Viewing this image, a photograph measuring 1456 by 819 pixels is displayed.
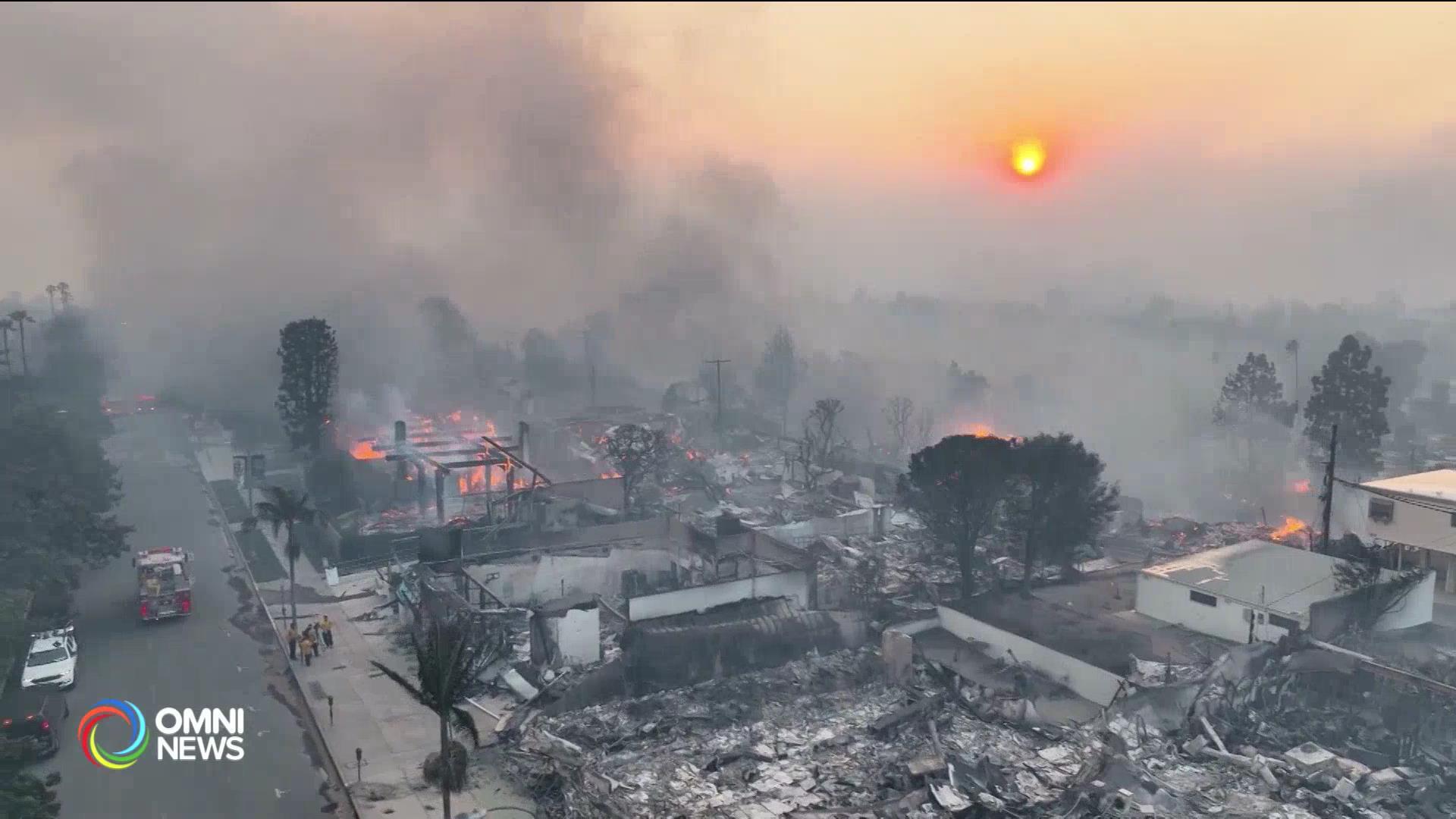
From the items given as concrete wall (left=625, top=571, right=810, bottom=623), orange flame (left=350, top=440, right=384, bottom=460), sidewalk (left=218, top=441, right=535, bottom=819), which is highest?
orange flame (left=350, top=440, right=384, bottom=460)

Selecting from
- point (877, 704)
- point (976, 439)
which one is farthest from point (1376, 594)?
point (877, 704)

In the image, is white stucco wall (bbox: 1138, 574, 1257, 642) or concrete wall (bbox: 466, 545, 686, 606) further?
concrete wall (bbox: 466, 545, 686, 606)

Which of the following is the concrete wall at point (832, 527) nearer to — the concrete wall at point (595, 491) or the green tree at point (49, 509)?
the concrete wall at point (595, 491)

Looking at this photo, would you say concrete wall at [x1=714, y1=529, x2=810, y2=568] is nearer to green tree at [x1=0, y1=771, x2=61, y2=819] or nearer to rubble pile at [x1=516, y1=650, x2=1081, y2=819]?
rubble pile at [x1=516, y1=650, x2=1081, y2=819]

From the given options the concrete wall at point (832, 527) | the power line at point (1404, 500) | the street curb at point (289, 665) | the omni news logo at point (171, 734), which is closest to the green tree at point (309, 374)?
the street curb at point (289, 665)

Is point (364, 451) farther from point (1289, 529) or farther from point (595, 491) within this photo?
point (1289, 529)

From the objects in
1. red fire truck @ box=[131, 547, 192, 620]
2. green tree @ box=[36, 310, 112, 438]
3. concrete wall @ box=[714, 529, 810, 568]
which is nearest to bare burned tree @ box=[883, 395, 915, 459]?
concrete wall @ box=[714, 529, 810, 568]
